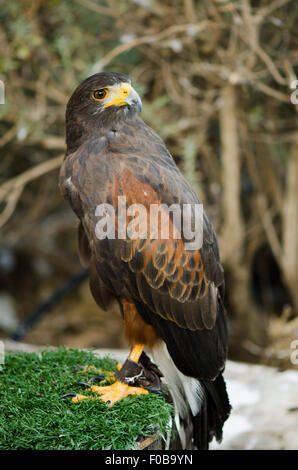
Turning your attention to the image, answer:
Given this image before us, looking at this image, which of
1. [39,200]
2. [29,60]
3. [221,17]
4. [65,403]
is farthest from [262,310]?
[65,403]

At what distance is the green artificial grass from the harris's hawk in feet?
0.39

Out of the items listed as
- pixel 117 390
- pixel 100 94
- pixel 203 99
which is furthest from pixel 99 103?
pixel 203 99

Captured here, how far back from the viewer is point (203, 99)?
498 cm

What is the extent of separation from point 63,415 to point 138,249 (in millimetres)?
792

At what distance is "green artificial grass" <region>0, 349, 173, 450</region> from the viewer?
2.02 metres

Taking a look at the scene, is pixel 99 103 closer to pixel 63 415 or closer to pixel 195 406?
pixel 63 415

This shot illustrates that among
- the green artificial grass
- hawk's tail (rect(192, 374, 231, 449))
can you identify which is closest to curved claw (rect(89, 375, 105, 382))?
the green artificial grass

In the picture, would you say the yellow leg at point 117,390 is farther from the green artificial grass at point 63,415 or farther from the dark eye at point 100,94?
the dark eye at point 100,94

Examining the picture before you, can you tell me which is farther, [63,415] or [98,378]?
[98,378]

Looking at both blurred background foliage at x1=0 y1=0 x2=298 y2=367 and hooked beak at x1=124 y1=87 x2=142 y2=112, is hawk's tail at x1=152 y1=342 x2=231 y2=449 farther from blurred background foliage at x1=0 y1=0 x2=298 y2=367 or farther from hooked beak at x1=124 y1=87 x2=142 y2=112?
blurred background foliage at x1=0 y1=0 x2=298 y2=367

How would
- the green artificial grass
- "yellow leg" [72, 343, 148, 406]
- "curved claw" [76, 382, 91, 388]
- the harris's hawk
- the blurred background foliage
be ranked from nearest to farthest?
the green artificial grass < the harris's hawk < "yellow leg" [72, 343, 148, 406] < "curved claw" [76, 382, 91, 388] < the blurred background foliage

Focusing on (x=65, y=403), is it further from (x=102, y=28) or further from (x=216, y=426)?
(x=102, y=28)

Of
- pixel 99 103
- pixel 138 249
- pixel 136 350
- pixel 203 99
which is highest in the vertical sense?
pixel 203 99

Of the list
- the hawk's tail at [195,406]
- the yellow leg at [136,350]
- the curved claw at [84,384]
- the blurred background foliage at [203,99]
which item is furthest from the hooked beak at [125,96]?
the blurred background foliage at [203,99]
